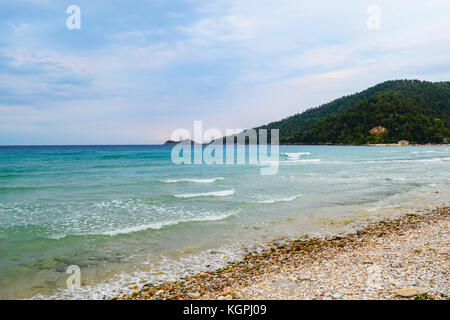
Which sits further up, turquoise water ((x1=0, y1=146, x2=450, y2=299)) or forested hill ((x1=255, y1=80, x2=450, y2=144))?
forested hill ((x1=255, y1=80, x2=450, y2=144))

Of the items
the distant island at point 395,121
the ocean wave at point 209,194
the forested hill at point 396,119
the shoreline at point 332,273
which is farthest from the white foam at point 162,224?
the forested hill at point 396,119

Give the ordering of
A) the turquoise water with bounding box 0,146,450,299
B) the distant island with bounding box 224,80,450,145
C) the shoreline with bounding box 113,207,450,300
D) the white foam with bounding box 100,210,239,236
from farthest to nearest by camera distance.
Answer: the distant island with bounding box 224,80,450,145, the white foam with bounding box 100,210,239,236, the turquoise water with bounding box 0,146,450,299, the shoreline with bounding box 113,207,450,300

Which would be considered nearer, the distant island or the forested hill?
the distant island

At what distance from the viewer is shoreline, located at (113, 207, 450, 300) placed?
558 cm

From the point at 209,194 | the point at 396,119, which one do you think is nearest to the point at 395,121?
the point at 396,119

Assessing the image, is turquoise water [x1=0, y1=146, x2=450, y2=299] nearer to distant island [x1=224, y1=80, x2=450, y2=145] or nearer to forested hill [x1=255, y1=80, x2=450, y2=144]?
distant island [x1=224, y1=80, x2=450, y2=145]

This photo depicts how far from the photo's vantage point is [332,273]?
6.52m

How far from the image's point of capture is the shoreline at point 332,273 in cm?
558

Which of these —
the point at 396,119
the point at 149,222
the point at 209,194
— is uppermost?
the point at 396,119

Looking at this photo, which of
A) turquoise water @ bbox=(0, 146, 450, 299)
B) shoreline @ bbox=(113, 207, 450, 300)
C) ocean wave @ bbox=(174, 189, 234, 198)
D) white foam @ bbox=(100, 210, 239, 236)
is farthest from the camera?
ocean wave @ bbox=(174, 189, 234, 198)

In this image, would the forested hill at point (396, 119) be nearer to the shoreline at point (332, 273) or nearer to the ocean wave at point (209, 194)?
the ocean wave at point (209, 194)

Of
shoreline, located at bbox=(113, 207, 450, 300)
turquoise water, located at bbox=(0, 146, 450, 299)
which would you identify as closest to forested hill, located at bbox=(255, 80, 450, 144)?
turquoise water, located at bbox=(0, 146, 450, 299)

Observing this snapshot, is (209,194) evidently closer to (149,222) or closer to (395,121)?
(149,222)
